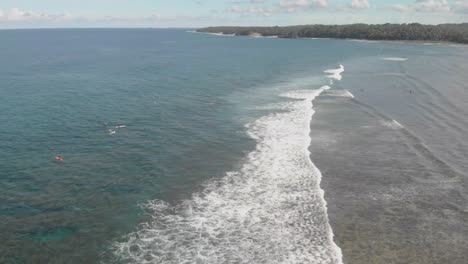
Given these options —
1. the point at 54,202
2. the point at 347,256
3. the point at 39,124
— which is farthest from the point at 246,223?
the point at 39,124

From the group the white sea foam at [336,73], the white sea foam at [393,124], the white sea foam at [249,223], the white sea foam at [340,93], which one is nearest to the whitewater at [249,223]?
the white sea foam at [249,223]

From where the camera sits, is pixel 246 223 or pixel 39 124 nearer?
pixel 246 223

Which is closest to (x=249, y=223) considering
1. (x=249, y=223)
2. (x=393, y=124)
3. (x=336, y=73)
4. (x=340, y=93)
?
(x=249, y=223)

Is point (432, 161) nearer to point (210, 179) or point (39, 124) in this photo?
point (210, 179)

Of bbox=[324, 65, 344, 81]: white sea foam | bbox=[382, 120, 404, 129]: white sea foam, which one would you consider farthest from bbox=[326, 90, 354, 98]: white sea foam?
bbox=[382, 120, 404, 129]: white sea foam

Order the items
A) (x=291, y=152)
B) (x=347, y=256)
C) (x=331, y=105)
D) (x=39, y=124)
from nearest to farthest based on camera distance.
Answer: (x=347, y=256) → (x=291, y=152) → (x=39, y=124) → (x=331, y=105)

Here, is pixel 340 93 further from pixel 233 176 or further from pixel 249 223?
pixel 249 223

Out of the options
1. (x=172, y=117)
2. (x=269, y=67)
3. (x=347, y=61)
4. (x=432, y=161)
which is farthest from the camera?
(x=347, y=61)

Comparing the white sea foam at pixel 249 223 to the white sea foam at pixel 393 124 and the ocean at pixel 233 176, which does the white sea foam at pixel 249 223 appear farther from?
the white sea foam at pixel 393 124
